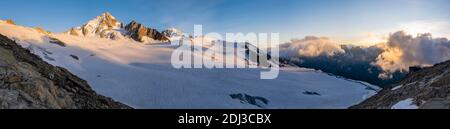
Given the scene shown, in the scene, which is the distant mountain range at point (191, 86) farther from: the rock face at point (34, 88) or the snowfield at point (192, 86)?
the rock face at point (34, 88)

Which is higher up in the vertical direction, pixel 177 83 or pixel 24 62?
pixel 24 62

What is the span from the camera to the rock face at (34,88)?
72.2 feet

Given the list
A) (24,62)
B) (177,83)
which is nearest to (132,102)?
(177,83)

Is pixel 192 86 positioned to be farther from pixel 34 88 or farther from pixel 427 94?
pixel 34 88

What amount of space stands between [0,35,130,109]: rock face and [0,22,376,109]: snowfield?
75223 mm

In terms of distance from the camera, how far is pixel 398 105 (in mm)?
27828

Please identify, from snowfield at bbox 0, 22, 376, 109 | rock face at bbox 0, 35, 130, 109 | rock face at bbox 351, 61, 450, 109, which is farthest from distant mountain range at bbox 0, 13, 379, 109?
rock face at bbox 351, 61, 450, 109

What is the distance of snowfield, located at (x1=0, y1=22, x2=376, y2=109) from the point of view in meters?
120

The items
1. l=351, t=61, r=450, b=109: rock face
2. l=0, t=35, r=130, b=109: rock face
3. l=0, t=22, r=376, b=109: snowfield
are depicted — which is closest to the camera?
l=0, t=35, r=130, b=109: rock face

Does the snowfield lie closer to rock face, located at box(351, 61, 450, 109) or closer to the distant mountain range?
the distant mountain range

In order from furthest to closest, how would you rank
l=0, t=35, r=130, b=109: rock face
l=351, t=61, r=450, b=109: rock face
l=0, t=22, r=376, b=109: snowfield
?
l=0, t=22, r=376, b=109: snowfield < l=351, t=61, r=450, b=109: rock face < l=0, t=35, r=130, b=109: rock face

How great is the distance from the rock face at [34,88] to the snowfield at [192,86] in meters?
75.2
